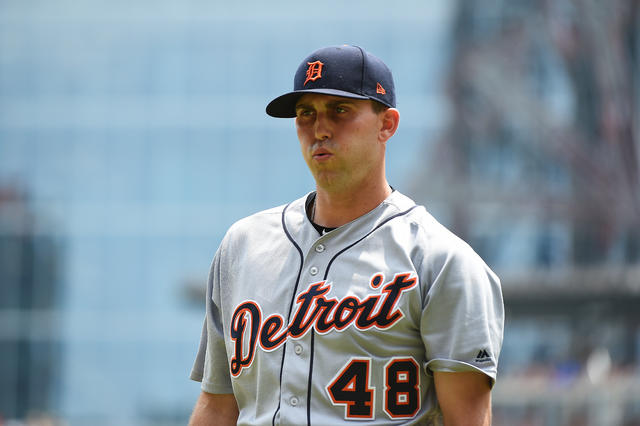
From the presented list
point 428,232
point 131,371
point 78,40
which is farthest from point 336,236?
point 78,40

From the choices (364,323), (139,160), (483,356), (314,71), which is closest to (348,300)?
(364,323)

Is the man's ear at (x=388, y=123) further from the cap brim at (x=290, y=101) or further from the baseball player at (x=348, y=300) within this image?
the cap brim at (x=290, y=101)

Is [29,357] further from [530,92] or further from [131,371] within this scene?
[530,92]

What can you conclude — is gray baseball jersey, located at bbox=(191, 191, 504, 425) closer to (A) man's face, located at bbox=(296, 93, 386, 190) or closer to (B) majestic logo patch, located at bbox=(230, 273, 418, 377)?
(B) majestic logo patch, located at bbox=(230, 273, 418, 377)

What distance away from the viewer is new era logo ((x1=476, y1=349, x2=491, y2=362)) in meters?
3.07

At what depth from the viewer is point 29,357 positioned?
41.3 metres

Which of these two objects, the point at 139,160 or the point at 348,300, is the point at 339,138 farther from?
the point at 139,160

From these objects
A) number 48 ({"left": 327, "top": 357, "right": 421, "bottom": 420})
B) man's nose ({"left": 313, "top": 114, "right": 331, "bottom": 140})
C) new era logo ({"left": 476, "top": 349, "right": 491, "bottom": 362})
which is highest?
man's nose ({"left": 313, "top": 114, "right": 331, "bottom": 140})

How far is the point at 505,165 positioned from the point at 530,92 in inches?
119

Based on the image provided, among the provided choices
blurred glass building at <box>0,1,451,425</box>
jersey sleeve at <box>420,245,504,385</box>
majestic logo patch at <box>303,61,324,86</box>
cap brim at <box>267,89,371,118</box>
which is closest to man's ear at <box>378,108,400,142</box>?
cap brim at <box>267,89,371,118</box>

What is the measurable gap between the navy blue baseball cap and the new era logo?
770 mm

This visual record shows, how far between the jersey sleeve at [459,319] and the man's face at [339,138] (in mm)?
380

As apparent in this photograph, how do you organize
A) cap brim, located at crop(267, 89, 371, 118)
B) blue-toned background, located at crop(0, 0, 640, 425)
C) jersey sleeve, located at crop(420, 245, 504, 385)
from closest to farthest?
jersey sleeve, located at crop(420, 245, 504, 385)
cap brim, located at crop(267, 89, 371, 118)
blue-toned background, located at crop(0, 0, 640, 425)

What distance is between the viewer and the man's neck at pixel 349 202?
3.38 metres
